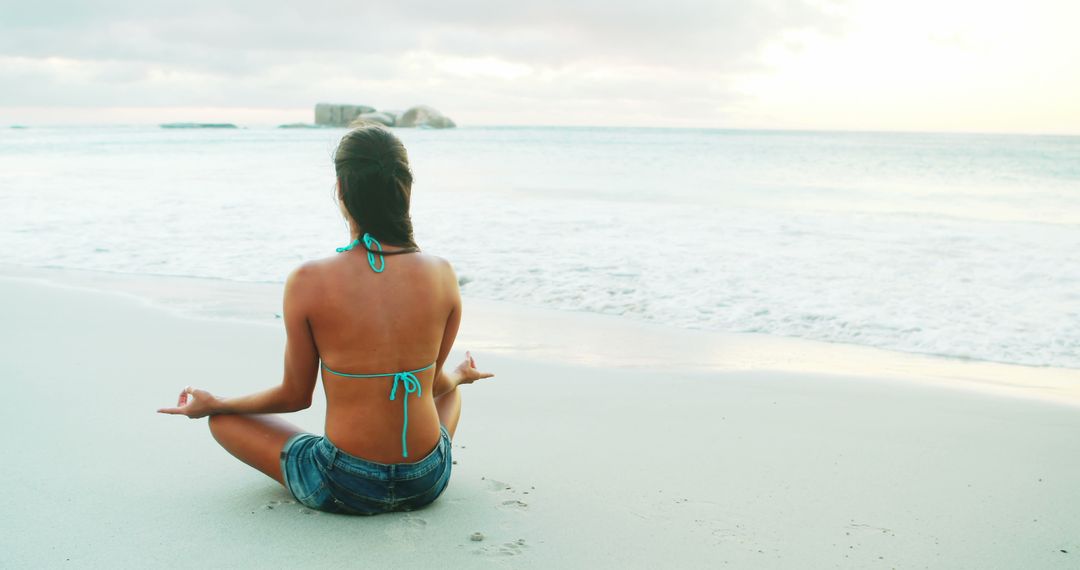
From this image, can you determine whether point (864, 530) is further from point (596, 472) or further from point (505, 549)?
point (505, 549)

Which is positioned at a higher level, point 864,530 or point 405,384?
point 405,384

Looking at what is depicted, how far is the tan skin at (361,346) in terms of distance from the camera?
2.54m

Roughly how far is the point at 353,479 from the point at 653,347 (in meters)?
3.42

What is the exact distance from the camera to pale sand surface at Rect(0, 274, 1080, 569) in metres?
2.66

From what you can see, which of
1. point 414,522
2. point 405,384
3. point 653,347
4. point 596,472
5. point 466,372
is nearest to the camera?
point 405,384

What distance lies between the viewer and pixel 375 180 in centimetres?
253

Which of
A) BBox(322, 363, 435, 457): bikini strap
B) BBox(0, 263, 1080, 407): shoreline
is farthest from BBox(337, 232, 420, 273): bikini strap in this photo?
BBox(0, 263, 1080, 407): shoreline

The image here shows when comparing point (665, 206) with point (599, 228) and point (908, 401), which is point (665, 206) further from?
point (908, 401)

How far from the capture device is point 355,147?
2.50 m

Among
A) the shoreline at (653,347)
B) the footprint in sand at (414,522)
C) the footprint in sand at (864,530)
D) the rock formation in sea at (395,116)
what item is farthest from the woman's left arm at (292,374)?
the rock formation in sea at (395,116)

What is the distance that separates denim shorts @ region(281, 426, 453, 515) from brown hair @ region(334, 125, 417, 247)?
0.71 metres

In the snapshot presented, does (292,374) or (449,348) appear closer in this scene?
(292,374)

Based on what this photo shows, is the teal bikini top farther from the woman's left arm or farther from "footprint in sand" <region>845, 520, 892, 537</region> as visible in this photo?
"footprint in sand" <region>845, 520, 892, 537</region>

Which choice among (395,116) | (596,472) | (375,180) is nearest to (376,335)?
(375,180)
